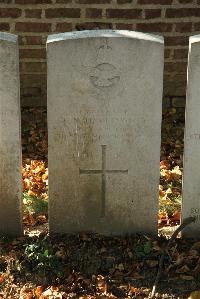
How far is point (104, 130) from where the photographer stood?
13.0ft

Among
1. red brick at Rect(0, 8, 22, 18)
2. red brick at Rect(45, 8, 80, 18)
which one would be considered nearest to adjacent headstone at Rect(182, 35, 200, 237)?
red brick at Rect(45, 8, 80, 18)

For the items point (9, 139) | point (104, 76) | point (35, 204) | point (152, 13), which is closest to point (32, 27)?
point (152, 13)

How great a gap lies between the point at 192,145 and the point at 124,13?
8.25ft

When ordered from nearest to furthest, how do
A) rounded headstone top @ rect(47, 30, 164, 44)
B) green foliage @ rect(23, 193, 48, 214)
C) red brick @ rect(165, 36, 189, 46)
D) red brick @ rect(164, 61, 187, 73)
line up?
1. rounded headstone top @ rect(47, 30, 164, 44)
2. green foliage @ rect(23, 193, 48, 214)
3. red brick @ rect(165, 36, 189, 46)
4. red brick @ rect(164, 61, 187, 73)

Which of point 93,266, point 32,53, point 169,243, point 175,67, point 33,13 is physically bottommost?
point 93,266

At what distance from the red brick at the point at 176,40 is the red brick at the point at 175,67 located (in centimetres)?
21

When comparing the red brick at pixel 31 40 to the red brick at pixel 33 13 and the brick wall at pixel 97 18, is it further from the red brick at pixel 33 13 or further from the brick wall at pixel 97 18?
the red brick at pixel 33 13

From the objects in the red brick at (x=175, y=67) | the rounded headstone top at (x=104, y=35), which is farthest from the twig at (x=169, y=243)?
the red brick at (x=175, y=67)

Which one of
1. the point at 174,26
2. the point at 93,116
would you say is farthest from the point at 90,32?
the point at 174,26

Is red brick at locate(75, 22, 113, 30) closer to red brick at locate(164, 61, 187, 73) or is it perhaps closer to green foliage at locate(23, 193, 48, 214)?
red brick at locate(164, 61, 187, 73)

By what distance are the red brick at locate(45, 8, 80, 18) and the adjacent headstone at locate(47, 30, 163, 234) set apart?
238 cm

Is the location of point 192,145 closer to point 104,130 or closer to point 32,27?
point 104,130

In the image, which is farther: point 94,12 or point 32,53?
point 32,53

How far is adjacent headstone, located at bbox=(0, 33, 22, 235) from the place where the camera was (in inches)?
148
